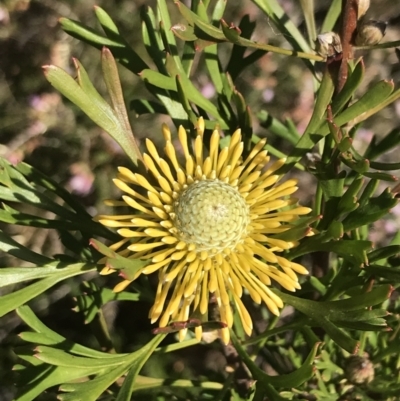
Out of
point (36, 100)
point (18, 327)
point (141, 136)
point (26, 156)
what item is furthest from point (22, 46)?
point (18, 327)

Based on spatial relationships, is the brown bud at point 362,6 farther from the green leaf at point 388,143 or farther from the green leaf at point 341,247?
the green leaf at point 341,247

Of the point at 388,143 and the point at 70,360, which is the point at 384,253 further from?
the point at 70,360

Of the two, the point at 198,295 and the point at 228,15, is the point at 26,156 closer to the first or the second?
the point at 228,15

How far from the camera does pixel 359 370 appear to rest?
1.15 meters

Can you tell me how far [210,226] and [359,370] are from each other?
0.49 meters

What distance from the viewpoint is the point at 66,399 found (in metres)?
0.84

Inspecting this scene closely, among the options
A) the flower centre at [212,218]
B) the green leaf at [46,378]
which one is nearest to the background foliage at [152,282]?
the green leaf at [46,378]

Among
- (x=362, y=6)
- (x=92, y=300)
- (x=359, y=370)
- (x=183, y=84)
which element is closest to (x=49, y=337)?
(x=92, y=300)

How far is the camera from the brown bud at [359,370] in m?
1.14

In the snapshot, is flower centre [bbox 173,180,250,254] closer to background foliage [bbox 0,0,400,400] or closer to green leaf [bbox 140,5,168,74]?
background foliage [bbox 0,0,400,400]

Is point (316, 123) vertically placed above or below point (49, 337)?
above

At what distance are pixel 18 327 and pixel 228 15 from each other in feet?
5.26

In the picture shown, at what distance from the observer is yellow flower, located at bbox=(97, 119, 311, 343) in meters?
0.85

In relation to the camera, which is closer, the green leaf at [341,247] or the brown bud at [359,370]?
the green leaf at [341,247]
